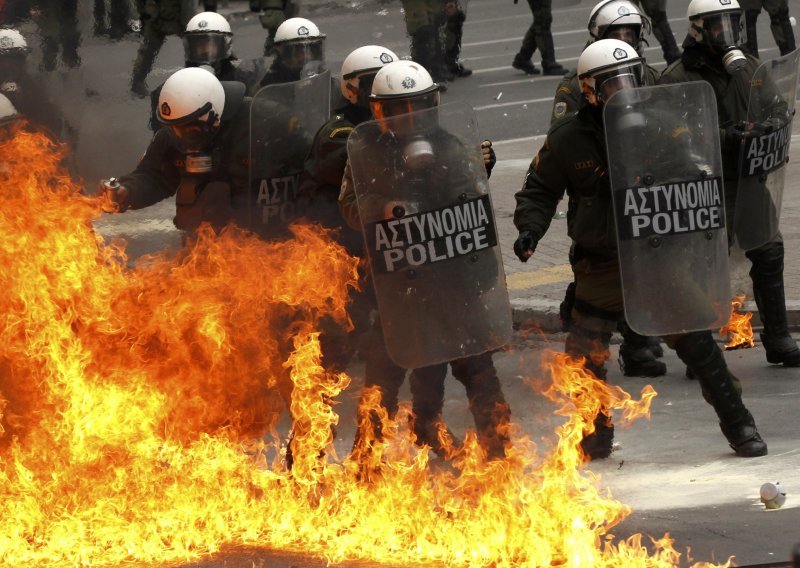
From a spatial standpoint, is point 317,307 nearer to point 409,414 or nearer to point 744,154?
point 409,414

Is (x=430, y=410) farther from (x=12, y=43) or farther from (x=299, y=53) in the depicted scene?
(x=12, y=43)

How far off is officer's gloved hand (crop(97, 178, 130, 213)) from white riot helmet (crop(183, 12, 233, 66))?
88.3 inches

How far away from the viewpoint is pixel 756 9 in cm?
1445

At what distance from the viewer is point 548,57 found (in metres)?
15.6

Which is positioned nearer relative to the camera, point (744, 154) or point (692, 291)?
point (692, 291)

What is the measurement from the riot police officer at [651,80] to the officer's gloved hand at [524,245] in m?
1.21

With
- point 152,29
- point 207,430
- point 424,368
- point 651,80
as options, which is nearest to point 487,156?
point 424,368

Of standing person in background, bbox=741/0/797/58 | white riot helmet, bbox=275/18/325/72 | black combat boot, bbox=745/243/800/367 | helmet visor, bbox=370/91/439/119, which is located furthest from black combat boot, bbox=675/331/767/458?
standing person in background, bbox=741/0/797/58

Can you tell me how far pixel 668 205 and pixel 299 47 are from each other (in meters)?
3.46

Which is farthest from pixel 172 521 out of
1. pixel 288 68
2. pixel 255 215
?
pixel 288 68

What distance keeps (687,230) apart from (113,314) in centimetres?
238

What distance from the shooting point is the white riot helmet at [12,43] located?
7535 millimetres

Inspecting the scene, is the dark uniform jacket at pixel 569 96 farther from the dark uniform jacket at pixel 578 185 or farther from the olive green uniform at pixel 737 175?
the dark uniform jacket at pixel 578 185

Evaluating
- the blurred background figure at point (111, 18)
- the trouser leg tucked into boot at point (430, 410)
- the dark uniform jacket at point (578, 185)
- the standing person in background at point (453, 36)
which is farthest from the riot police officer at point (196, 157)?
the standing person in background at point (453, 36)
